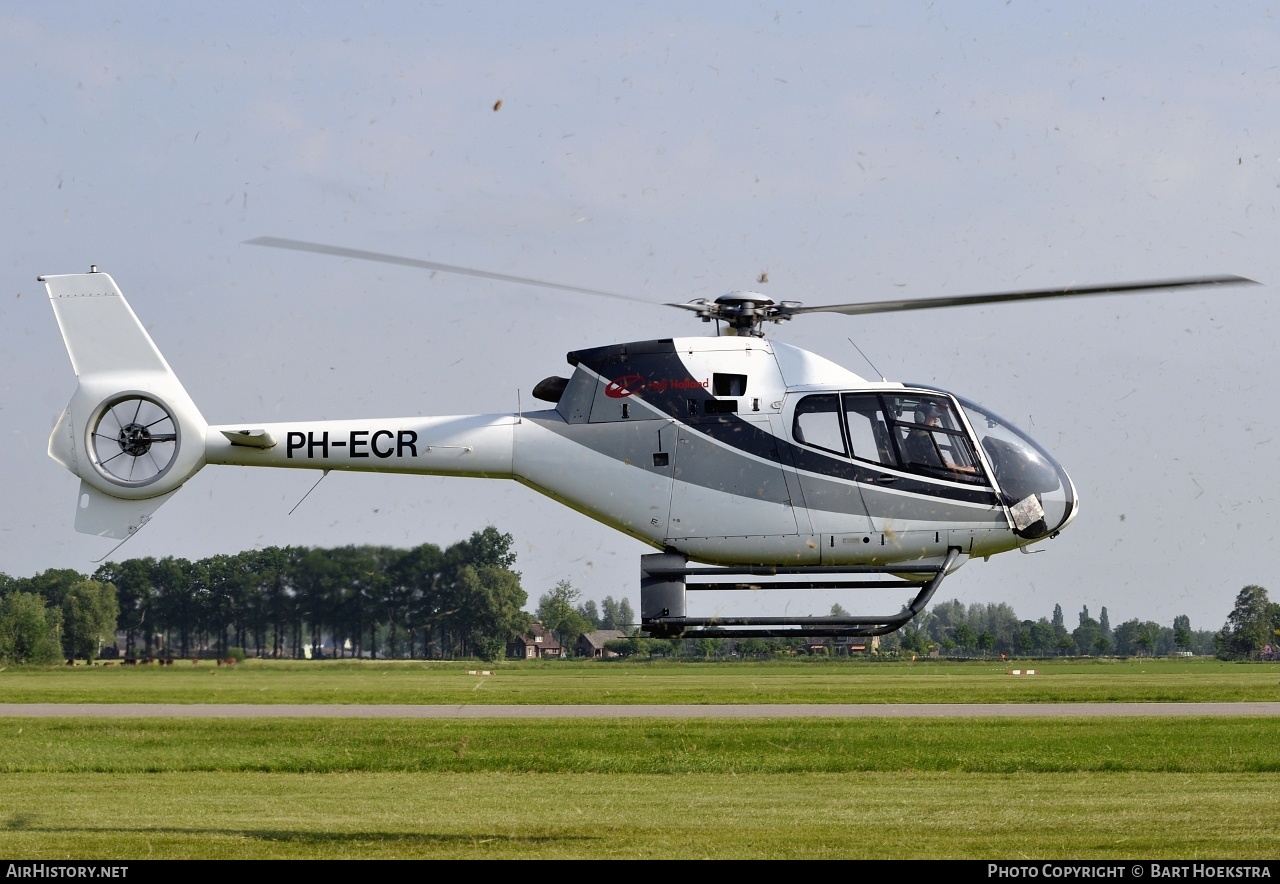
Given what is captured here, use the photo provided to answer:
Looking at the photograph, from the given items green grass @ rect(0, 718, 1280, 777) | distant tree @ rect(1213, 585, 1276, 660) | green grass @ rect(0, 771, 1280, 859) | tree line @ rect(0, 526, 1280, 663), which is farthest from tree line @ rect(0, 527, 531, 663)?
distant tree @ rect(1213, 585, 1276, 660)

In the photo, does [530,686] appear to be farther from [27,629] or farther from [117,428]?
[117,428]

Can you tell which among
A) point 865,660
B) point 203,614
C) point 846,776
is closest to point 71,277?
point 846,776

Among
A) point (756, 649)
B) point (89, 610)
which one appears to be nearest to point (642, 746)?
point (89, 610)

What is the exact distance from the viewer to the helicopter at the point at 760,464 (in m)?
13.1

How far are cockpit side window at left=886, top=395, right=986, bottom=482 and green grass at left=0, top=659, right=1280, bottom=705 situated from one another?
30826 mm

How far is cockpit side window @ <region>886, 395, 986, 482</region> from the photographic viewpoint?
13.1m

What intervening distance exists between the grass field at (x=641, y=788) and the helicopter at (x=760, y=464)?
3.44 metres

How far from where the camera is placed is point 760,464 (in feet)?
43.2

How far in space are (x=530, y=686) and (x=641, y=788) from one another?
37.1 meters

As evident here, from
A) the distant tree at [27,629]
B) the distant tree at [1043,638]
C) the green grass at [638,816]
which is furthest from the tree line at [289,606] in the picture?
the distant tree at [1043,638]

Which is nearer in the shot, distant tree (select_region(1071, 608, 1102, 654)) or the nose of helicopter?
the nose of helicopter

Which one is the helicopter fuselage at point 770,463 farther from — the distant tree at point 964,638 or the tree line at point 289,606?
the distant tree at point 964,638

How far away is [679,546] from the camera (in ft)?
43.8

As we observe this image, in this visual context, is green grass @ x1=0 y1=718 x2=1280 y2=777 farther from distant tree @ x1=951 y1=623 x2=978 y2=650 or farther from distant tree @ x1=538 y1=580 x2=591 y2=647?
distant tree @ x1=951 y1=623 x2=978 y2=650
